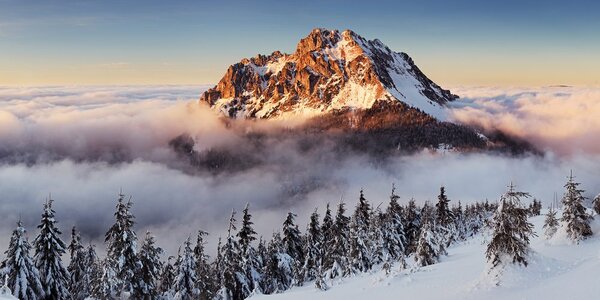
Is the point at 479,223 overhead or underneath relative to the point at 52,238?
underneath

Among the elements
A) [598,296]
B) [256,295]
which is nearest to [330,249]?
[256,295]

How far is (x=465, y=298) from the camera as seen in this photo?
21.9 metres

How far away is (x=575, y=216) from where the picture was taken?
32.1 m

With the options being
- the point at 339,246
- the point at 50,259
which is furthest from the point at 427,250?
the point at 50,259

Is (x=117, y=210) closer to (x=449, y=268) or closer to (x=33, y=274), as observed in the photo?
(x=33, y=274)

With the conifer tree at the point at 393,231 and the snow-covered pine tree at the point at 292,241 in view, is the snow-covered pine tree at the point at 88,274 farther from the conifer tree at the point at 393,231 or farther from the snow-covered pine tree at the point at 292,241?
the conifer tree at the point at 393,231

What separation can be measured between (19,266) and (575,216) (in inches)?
1606

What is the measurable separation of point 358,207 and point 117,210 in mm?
29527

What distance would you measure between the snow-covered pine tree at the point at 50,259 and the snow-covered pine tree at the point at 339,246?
23651 millimetres

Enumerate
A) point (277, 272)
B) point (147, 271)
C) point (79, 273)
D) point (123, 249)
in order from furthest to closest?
1. point (79, 273)
2. point (277, 272)
3. point (147, 271)
4. point (123, 249)

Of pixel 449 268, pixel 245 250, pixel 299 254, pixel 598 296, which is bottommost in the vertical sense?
pixel 299 254

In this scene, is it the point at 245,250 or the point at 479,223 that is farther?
the point at 479,223

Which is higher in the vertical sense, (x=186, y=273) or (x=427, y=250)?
(x=427, y=250)

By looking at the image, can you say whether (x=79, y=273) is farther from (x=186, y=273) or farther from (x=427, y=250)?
(x=427, y=250)
